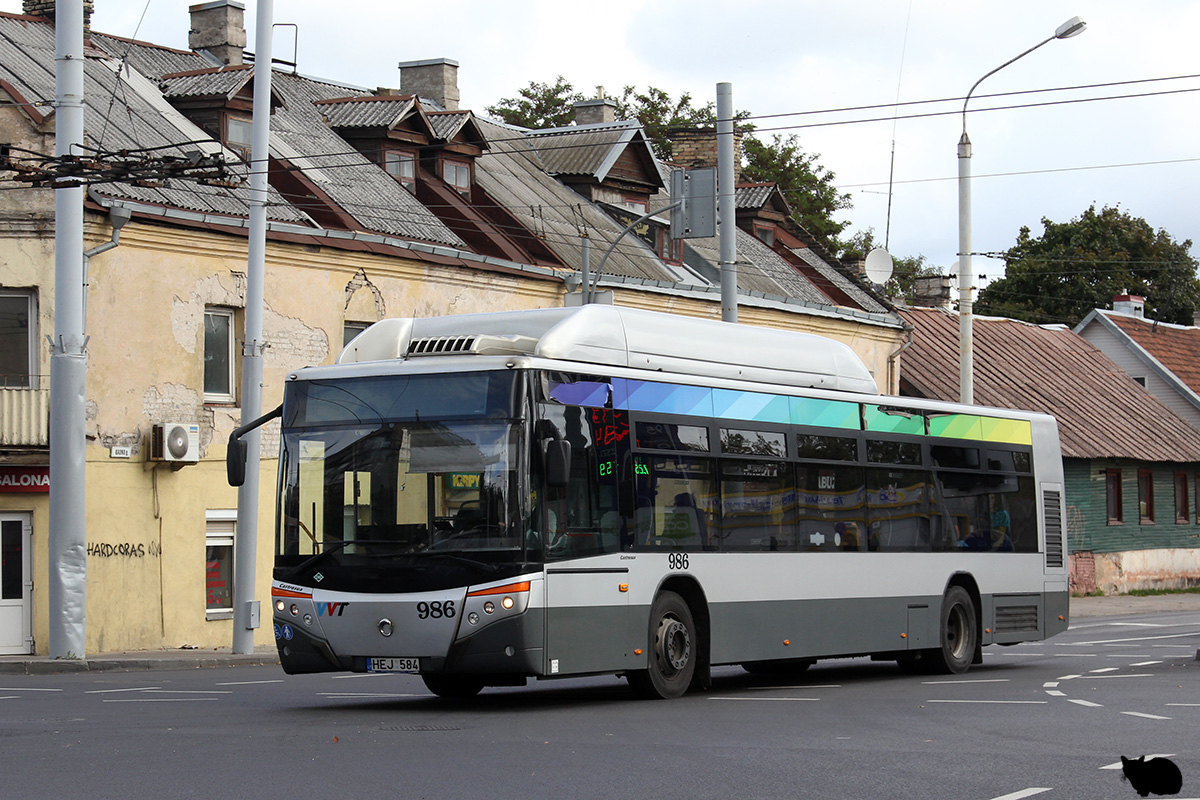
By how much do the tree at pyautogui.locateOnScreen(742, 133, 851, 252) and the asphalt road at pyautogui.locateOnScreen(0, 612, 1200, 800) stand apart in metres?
39.2

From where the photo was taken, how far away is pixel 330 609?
13.7 metres

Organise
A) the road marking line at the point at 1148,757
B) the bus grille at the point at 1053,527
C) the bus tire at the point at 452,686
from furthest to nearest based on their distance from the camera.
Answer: the bus grille at the point at 1053,527 → the bus tire at the point at 452,686 → the road marking line at the point at 1148,757

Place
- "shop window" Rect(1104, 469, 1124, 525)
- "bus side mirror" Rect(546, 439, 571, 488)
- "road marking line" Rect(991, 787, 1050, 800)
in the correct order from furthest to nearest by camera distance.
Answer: "shop window" Rect(1104, 469, 1124, 525)
"bus side mirror" Rect(546, 439, 571, 488)
"road marking line" Rect(991, 787, 1050, 800)

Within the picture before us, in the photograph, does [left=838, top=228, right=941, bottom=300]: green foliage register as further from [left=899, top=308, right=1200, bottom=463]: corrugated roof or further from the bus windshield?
the bus windshield

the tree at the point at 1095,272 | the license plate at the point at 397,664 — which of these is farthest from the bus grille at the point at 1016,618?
the tree at the point at 1095,272

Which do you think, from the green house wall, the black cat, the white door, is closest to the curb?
the white door

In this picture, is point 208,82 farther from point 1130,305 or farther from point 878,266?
point 1130,305

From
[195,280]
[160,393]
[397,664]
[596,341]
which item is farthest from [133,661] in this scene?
[596,341]

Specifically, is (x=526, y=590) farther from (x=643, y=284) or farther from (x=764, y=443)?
(x=643, y=284)

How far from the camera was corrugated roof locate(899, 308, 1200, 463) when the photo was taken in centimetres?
4691

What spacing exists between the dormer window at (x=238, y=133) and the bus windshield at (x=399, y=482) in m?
16.8

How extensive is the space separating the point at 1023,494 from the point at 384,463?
914 centimetres

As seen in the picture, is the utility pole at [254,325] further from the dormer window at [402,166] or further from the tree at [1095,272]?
the tree at [1095,272]

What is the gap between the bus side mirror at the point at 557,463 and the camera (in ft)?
43.3
